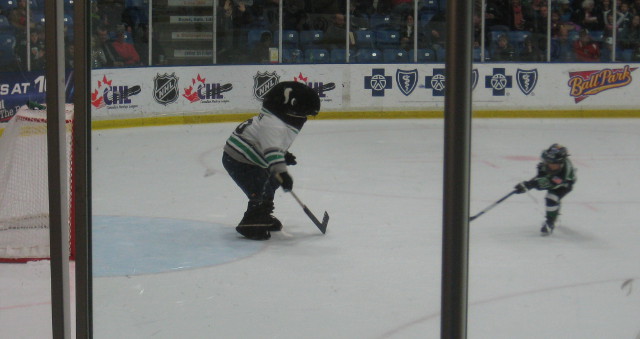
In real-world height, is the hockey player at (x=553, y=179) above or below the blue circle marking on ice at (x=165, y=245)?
above

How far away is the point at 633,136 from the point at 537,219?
2.56 m

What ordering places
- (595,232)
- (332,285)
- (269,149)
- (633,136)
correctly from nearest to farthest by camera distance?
1. (332,285)
2. (269,149)
3. (595,232)
4. (633,136)

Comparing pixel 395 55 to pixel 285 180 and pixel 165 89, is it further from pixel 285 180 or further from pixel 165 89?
pixel 165 89

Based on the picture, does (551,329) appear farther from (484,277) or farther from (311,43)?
(311,43)

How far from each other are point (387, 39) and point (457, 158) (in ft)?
8.59

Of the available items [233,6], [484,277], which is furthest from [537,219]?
[233,6]

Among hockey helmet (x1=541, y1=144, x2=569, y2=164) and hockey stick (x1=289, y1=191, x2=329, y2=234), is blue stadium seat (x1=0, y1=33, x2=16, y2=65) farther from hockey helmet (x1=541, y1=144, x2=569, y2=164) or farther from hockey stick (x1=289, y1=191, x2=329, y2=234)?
hockey helmet (x1=541, y1=144, x2=569, y2=164)

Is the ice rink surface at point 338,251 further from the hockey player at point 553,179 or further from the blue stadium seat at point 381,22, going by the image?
the blue stadium seat at point 381,22

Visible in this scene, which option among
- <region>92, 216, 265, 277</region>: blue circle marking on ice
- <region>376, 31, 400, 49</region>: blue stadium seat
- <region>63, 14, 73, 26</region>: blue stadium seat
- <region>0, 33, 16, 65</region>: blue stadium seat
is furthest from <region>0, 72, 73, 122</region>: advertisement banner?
<region>63, 14, 73, 26</region>: blue stadium seat

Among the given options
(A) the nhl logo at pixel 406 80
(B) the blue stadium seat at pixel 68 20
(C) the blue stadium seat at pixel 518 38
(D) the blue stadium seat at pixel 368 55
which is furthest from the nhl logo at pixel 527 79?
(B) the blue stadium seat at pixel 68 20

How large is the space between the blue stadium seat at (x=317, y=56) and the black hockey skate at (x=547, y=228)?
1000 millimetres

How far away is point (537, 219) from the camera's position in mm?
3117

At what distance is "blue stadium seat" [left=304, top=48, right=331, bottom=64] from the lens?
2.98 m

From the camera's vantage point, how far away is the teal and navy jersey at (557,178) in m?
2.92
